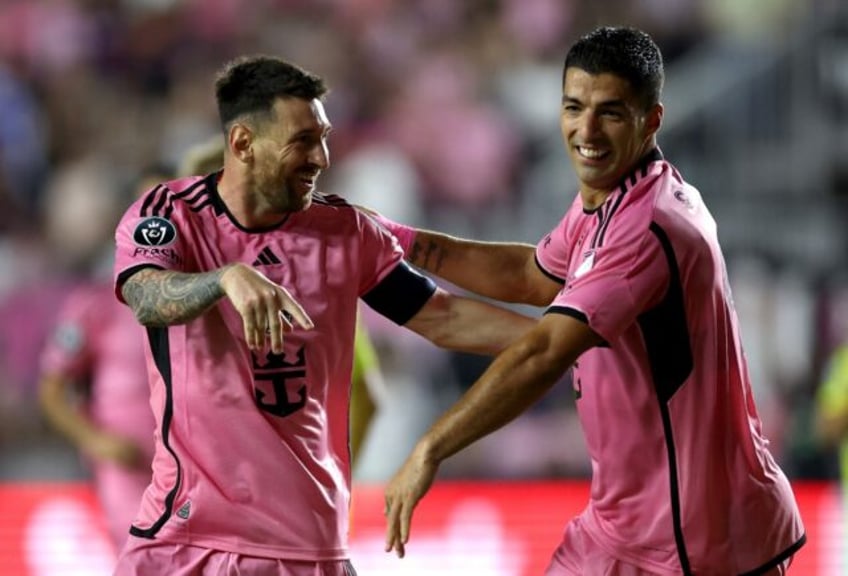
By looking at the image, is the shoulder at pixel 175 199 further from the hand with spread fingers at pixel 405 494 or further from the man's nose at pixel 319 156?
the hand with spread fingers at pixel 405 494

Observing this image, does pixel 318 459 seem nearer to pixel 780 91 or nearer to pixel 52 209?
pixel 52 209

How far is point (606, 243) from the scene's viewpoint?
407cm

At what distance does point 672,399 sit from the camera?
4117 millimetres

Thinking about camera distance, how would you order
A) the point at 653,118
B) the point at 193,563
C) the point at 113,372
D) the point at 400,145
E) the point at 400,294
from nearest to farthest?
the point at 193,563
the point at 653,118
the point at 400,294
the point at 113,372
the point at 400,145

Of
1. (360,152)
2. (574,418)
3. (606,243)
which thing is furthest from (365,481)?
(606,243)

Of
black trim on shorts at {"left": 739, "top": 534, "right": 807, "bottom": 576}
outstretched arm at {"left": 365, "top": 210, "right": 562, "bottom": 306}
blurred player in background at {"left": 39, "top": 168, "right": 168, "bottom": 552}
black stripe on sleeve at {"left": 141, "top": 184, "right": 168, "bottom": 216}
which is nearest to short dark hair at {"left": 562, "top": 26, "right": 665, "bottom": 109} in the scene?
outstretched arm at {"left": 365, "top": 210, "right": 562, "bottom": 306}

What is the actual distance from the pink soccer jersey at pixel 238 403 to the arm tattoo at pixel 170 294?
0.06m

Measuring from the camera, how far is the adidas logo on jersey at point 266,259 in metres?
4.21

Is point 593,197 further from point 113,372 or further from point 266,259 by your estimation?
point 113,372

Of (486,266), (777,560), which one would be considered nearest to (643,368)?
(777,560)

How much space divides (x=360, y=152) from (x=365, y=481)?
89.8 inches

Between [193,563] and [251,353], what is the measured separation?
54 cm

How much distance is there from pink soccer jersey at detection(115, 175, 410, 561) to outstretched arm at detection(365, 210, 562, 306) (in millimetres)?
623

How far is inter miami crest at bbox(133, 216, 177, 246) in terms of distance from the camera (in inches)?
161
